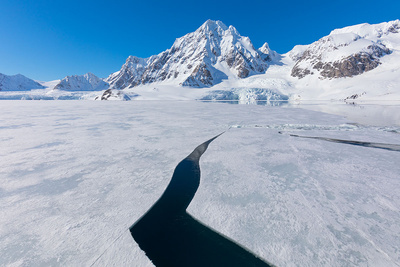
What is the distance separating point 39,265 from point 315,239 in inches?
109

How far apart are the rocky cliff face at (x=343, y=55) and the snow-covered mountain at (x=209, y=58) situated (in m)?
31.1

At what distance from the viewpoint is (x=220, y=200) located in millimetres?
2754

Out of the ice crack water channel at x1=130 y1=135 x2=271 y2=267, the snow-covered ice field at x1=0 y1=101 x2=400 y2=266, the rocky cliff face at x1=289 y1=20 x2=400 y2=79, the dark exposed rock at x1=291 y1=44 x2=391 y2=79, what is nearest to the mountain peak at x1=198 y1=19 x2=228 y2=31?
the rocky cliff face at x1=289 y1=20 x2=400 y2=79

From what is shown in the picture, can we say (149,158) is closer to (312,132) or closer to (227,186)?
(227,186)

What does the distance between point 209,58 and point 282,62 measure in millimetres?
54912

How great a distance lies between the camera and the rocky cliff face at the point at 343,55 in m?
81.1

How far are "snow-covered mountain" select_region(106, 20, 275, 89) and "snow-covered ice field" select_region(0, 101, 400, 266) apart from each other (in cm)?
9890

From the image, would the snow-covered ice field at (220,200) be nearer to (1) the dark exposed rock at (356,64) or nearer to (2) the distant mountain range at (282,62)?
(2) the distant mountain range at (282,62)

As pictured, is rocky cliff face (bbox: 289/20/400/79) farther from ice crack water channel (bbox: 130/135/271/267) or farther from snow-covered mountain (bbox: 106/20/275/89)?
ice crack water channel (bbox: 130/135/271/267)

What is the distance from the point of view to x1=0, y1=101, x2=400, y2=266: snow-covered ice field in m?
1.85

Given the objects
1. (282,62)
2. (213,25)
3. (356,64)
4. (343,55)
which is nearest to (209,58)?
(213,25)

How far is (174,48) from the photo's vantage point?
505ft

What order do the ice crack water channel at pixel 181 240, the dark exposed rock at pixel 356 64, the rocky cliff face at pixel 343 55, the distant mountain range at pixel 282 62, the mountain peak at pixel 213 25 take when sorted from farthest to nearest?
the mountain peak at pixel 213 25, the rocky cliff face at pixel 343 55, the distant mountain range at pixel 282 62, the dark exposed rock at pixel 356 64, the ice crack water channel at pixel 181 240

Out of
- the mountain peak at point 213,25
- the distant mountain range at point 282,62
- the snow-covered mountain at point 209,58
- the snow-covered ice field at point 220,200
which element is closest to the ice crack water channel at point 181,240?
the snow-covered ice field at point 220,200
